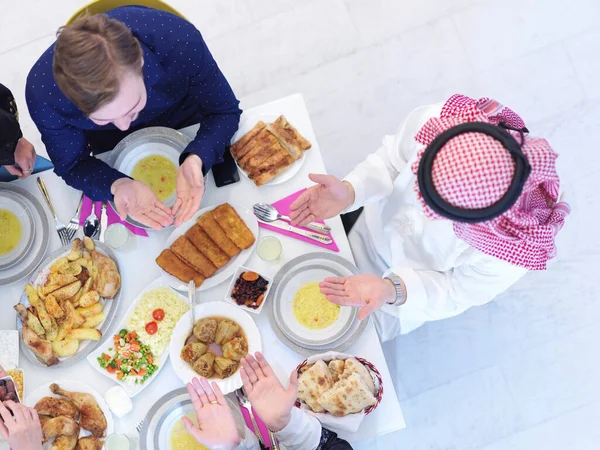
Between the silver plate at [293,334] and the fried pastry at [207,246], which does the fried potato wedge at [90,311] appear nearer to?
the fried pastry at [207,246]

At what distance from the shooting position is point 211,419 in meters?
1.57

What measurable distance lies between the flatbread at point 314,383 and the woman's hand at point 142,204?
0.61 m

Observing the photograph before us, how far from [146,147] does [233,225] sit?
0.40m

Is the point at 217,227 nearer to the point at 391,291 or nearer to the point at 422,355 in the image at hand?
the point at 391,291

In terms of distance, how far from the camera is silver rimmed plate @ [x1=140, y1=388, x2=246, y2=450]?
Result: 1.64 metres

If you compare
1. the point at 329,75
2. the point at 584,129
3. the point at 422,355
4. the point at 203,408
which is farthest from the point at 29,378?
the point at 584,129

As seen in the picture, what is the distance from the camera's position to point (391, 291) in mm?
1634

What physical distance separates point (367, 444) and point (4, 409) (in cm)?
156

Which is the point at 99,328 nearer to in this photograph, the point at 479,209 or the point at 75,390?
the point at 75,390

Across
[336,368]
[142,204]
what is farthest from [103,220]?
[336,368]

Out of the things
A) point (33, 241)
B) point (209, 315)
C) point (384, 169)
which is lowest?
point (209, 315)

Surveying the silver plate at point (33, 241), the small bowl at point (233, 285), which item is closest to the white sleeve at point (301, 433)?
the small bowl at point (233, 285)

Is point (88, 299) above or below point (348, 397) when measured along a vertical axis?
above

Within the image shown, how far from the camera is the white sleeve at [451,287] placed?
60.6 inches
